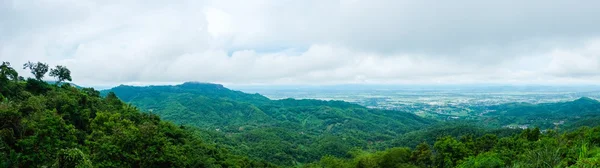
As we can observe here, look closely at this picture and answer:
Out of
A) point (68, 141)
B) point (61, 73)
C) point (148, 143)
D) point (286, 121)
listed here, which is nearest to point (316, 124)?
point (286, 121)

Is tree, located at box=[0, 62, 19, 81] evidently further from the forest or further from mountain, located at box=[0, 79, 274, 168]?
mountain, located at box=[0, 79, 274, 168]

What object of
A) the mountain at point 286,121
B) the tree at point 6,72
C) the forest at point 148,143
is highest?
the tree at point 6,72

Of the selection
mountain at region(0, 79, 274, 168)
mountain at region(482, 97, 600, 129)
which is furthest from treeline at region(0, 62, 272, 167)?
mountain at region(482, 97, 600, 129)

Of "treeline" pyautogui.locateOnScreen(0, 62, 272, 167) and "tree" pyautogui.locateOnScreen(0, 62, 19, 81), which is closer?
"treeline" pyautogui.locateOnScreen(0, 62, 272, 167)

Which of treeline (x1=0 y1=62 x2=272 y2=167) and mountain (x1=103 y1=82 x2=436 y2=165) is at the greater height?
treeline (x1=0 y1=62 x2=272 y2=167)

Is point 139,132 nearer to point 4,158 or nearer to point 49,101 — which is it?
point 4,158

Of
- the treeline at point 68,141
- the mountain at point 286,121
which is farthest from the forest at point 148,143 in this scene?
the mountain at point 286,121

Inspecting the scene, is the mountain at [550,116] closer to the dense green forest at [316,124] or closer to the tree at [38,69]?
the dense green forest at [316,124]

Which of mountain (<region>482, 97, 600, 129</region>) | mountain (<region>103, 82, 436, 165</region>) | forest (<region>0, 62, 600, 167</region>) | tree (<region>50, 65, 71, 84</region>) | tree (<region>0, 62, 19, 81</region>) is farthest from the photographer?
mountain (<region>482, 97, 600, 129</region>)

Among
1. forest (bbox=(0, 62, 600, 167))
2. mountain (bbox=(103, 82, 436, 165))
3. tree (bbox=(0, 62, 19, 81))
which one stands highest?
tree (bbox=(0, 62, 19, 81))

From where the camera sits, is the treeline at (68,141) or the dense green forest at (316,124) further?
the dense green forest at (316,124)

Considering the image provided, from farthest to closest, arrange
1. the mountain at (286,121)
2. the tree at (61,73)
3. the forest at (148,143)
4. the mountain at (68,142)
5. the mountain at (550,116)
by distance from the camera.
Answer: the mountain at (550,116)
the mountain at (286,121)
the tree at (61,73)
the forest at (148,143)
the mountain at (68,142)

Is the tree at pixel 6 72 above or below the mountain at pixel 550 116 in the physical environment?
above
